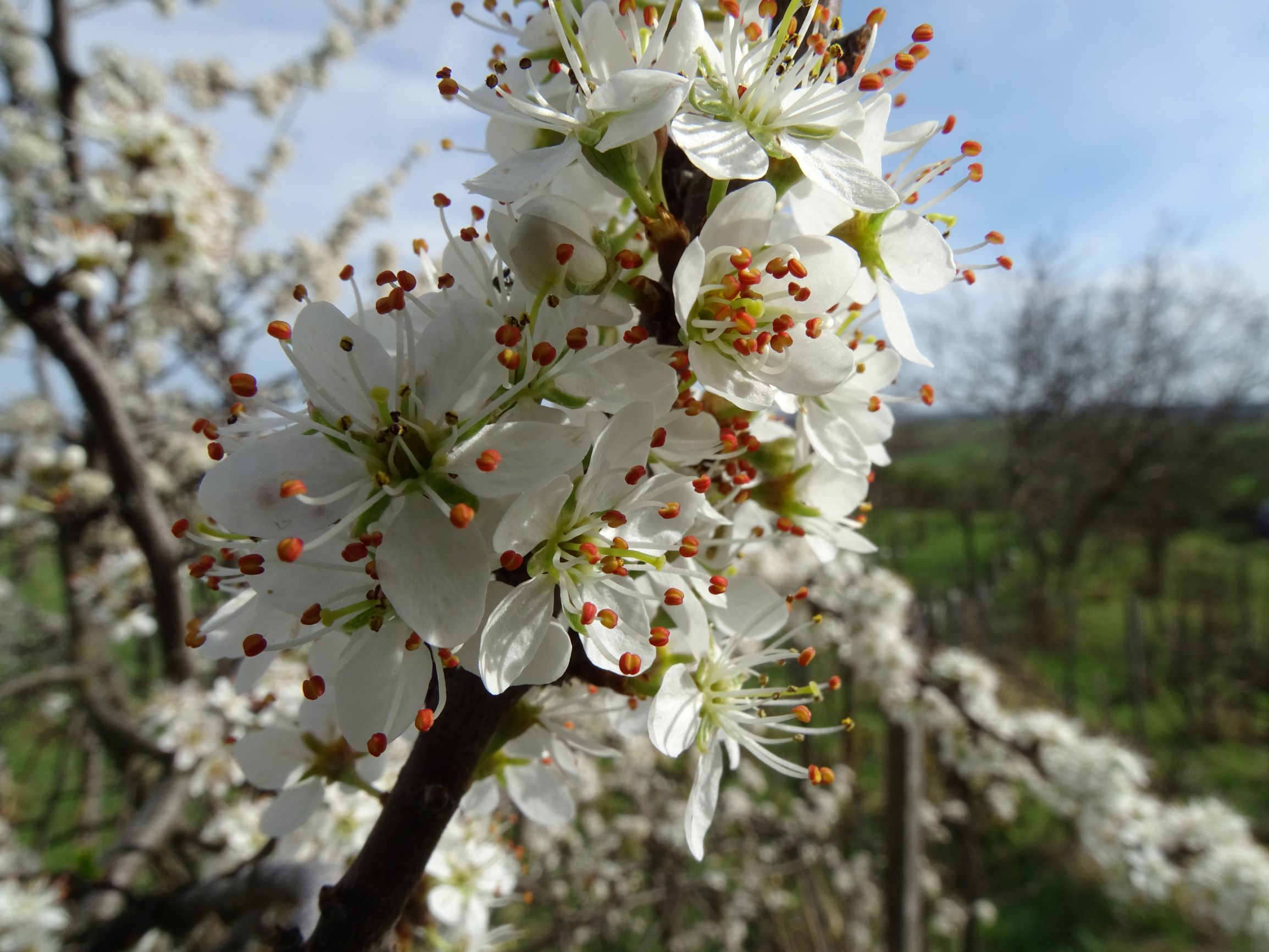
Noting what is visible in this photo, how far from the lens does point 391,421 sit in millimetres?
627

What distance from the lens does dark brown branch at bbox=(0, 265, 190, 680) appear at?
72.1 inches

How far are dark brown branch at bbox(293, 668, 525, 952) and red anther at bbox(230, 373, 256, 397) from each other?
32 cm

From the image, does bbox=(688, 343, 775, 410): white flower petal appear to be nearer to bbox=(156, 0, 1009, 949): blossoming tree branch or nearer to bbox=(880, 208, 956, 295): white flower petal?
bbox=(156, 0, 1009, 949): blossoming tree branch

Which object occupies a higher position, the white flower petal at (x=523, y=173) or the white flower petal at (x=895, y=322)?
the white flower petal at (x=895, y=322)

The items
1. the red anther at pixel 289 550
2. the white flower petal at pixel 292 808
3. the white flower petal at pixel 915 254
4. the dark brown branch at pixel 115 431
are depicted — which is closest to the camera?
the red anther at pixel 289 550

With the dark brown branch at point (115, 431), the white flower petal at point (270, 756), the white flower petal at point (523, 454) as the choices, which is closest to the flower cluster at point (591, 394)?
the white flower petal at point (523, 454)

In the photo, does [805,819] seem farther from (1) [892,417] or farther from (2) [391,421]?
(2) [391,421]

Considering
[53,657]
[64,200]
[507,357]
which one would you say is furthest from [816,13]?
[53,657]

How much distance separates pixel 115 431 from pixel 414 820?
1.84 metres

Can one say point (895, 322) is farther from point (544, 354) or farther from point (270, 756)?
point (270, 756)

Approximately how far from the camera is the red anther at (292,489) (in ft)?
1.85

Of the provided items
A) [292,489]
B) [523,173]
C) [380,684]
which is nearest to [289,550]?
[292,489]

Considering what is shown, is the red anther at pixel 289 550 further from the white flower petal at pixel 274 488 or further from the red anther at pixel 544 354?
the red anther at pixel 544 354

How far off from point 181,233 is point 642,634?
264 centimetres
